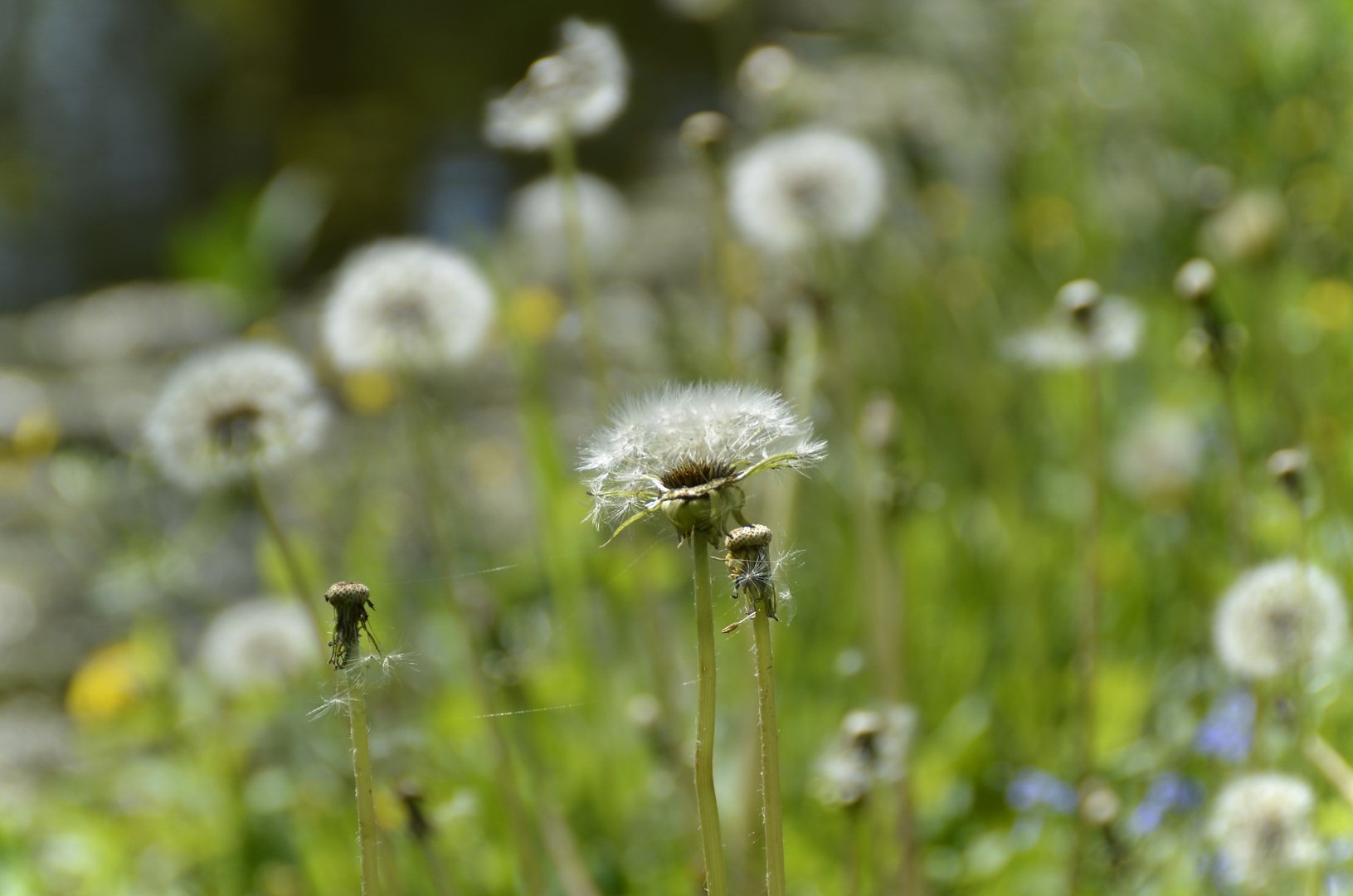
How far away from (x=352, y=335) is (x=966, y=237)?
2.66m

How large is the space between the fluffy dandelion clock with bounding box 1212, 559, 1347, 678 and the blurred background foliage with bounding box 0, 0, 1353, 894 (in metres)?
0.24

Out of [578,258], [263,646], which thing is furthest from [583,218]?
[578,258]

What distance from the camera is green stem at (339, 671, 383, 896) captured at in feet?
2.77

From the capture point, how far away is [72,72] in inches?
410

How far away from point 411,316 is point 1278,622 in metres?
1.09

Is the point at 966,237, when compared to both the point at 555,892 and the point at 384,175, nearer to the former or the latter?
the point at 555,892

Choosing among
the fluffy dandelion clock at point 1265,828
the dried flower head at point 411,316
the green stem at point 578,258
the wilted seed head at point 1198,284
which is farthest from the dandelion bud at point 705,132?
the fluffy dandelion clock at point 1265,828

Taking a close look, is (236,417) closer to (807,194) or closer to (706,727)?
(706,727)

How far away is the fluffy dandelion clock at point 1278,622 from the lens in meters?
1.32

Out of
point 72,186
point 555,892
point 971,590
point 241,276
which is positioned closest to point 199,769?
point 555,892

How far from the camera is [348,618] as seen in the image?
32.1 inches

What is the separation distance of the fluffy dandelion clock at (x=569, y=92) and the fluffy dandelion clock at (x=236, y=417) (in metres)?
0.51

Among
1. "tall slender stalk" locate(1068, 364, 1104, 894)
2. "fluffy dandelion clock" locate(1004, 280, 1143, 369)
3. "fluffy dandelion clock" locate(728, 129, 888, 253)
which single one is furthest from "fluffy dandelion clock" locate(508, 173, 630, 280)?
"tall slender stalk" locate(1068, 364, 1104, 894)

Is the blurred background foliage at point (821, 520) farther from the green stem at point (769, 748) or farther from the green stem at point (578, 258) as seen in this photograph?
the green stem at point (578, 258)
